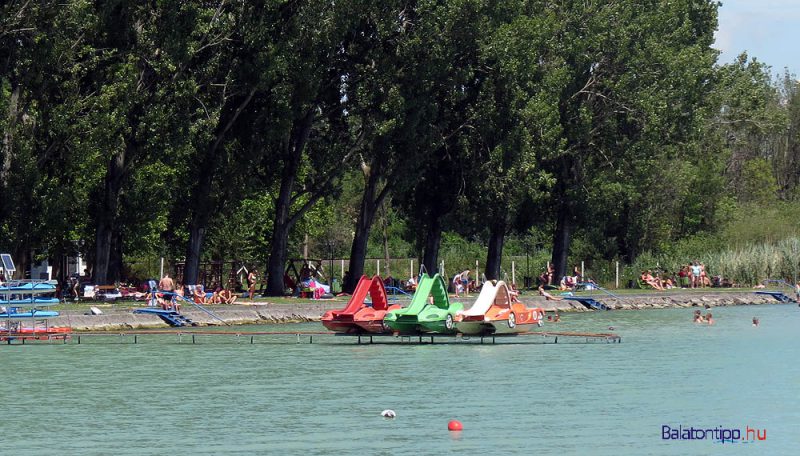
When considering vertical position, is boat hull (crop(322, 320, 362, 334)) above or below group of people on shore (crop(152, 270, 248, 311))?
below

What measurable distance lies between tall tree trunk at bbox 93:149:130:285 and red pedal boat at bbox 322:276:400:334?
51.0ft

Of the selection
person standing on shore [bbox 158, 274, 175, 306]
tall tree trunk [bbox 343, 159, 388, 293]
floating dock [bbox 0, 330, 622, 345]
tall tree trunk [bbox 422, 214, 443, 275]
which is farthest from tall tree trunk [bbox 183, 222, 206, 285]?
tall tree trunk [bbox 422, 214, 443, 275]

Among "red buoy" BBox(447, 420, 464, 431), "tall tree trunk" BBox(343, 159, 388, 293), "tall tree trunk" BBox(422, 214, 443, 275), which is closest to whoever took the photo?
"red buoy" BBox(447, 420, 464, 431)

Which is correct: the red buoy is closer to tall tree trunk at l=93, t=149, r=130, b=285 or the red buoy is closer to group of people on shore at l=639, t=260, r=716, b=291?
tall tree trunk at l=93, t=149, r=130, b=285

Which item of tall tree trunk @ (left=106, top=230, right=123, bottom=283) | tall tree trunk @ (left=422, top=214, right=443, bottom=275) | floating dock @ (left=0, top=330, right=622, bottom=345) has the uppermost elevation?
tall tree trunk @ (left=422, top=214, right=443, bottom=275)

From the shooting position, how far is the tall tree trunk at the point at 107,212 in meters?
64.2

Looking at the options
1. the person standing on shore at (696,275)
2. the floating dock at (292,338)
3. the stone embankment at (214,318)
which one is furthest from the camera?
the person standing on shore at (696,275)

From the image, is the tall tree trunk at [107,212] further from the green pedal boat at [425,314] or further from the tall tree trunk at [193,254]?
the green pedal boat at [425,314]

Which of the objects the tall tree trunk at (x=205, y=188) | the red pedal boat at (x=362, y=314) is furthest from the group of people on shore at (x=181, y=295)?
the red pedal boat at (x=362, y=314)

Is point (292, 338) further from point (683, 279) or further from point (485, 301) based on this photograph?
point (683, 279)

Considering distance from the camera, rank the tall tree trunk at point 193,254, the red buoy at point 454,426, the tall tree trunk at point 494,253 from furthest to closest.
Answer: the tall tree trunk at point 494,253 < the tall tree trunk at point 193,254 < the red buoy at point 454,426

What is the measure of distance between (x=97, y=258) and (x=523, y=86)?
24501mm

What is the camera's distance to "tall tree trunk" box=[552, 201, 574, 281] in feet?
288

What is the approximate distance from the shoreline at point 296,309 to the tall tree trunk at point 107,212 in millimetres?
5468
